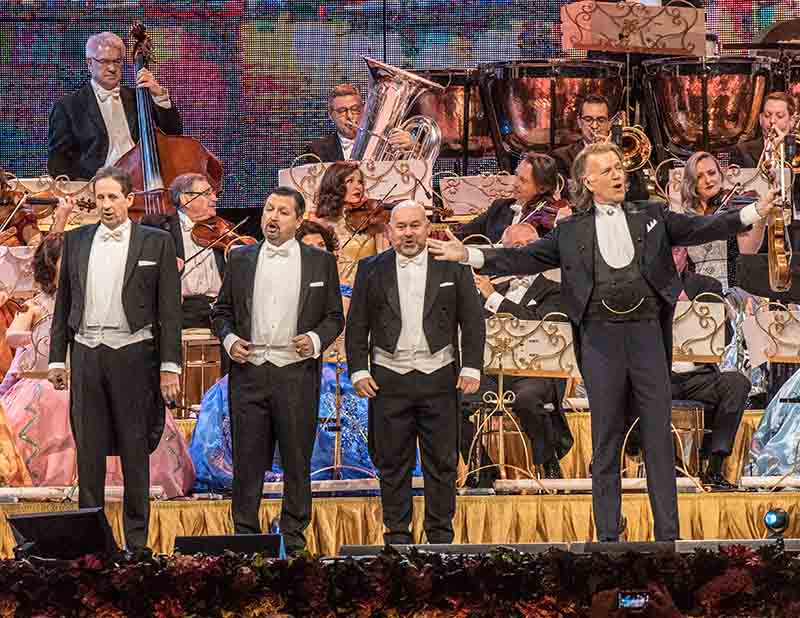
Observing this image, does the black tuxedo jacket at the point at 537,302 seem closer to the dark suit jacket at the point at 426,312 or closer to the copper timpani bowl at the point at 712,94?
the dark suit jacket at the point at 426,312

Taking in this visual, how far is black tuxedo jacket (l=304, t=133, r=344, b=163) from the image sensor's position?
816cm

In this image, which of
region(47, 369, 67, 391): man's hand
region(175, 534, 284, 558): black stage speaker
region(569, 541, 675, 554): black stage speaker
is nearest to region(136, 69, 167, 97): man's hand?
region(47, 369, 67, 391): man's hand

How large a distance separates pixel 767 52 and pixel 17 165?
12.8ft

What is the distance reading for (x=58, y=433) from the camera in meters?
6.71

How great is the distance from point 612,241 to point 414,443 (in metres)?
0.95

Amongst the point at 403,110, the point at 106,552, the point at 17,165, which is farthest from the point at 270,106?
the point at 106,552

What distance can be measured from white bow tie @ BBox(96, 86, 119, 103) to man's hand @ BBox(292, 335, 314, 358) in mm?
3090

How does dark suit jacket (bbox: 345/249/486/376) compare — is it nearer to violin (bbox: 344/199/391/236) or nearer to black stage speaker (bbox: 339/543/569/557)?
black stage speaker (bbox: 339/543/569/557)

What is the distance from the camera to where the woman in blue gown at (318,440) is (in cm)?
667

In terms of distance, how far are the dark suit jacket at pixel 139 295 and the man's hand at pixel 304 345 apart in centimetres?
38

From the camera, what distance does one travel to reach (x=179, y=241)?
25.1 ft

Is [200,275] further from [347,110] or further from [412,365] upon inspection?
[412,365]

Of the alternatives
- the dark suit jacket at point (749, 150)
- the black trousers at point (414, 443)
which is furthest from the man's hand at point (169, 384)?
the dark suit jacket at point (749, 150)

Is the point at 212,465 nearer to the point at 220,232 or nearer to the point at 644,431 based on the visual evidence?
the point at 220,232
